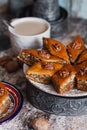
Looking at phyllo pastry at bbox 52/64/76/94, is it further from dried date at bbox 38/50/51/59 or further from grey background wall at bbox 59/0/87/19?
grey background wall at bbox 59/0/87/19

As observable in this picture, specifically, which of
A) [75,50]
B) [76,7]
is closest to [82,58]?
[75,50]

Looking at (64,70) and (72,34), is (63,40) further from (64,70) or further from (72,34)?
(64,70)

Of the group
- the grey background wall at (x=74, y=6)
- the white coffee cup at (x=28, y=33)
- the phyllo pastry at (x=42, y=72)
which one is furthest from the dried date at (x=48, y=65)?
the grey background wall at (x=74, y=6)

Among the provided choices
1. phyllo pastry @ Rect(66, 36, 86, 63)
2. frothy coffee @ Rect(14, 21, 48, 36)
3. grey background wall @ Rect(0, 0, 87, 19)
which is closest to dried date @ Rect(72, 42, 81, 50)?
phyllo pastry @ Rect(66, 36, 86, 63)

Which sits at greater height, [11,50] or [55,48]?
[55,48]

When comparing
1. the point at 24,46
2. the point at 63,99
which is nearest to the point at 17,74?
the point at 24,46

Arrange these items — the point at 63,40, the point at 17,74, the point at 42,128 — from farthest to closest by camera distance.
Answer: the point at 63,40 < the point at 17,74 < the point at 42,128
